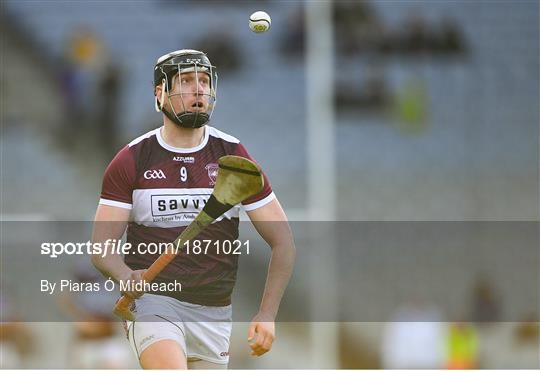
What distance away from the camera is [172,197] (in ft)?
12.6

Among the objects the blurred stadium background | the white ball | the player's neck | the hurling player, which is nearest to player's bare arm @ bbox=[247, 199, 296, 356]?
the hurling player

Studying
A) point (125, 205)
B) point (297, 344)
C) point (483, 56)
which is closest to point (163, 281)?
point (125, 205)

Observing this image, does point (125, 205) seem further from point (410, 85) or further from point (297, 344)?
point (410, 85)

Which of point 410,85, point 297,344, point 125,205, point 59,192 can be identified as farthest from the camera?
point 410,85

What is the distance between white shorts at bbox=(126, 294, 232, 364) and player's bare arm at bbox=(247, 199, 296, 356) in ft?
0.59

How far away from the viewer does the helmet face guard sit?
12.6 feet

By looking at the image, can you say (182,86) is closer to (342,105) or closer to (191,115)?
(191,115)

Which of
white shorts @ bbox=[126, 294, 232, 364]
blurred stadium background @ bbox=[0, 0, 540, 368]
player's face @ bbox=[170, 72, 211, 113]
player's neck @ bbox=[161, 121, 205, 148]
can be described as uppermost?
blurred stadium background @ bbox=[0, 0, 540, 368]

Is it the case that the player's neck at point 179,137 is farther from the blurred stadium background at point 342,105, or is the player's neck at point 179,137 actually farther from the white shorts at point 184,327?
the blurred stadium background at point 342,105

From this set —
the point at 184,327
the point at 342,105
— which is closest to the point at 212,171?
the point at 184,327

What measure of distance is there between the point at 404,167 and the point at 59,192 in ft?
10.8

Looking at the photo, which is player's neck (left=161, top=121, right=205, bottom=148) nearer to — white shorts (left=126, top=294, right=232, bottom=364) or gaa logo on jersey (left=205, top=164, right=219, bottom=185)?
gaa logo on jersey (left=205, top=164, right=219, bottom=185)

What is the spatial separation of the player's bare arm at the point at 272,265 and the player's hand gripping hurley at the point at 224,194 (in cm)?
16

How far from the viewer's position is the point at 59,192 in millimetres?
9070
